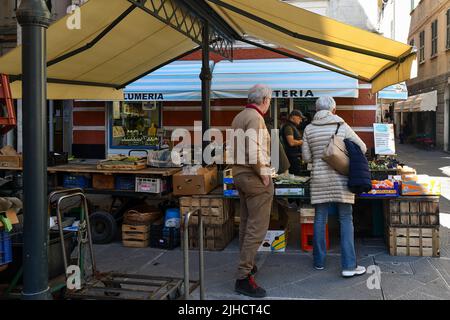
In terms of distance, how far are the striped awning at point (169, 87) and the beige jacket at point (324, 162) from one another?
5787mm

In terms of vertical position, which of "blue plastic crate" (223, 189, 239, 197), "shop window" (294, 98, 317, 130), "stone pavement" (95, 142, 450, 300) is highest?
"shop window" (294, 98, 317, 130)

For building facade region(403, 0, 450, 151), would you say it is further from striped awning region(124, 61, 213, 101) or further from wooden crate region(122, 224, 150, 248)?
wooden crate region(122, 224, 150, 248)

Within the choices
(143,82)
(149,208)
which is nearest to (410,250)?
(149,208)

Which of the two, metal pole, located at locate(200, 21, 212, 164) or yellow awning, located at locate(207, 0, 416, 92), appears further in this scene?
metal pole, located at locate(200, 21, 212, 164)

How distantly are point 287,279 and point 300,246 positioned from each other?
145 cm

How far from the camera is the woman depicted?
17.0 ft

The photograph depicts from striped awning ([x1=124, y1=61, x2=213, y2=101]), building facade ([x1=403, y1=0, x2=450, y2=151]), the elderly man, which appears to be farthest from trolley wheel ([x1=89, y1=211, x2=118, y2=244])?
building facade ([x1=403, y1=0, x2=450, y2=151])

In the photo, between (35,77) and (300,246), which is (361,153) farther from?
(35,77)

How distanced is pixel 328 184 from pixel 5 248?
3302mm

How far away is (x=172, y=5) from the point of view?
6293mm

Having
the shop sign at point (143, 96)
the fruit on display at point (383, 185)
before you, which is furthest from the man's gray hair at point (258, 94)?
the shop sign at point (143, 96)

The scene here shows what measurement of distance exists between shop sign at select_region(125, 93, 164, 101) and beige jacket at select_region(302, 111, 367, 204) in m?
6.46

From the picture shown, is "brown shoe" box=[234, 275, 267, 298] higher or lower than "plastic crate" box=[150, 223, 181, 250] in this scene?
lower

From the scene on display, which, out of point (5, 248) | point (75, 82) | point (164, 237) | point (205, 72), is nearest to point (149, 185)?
point (164, 237)
